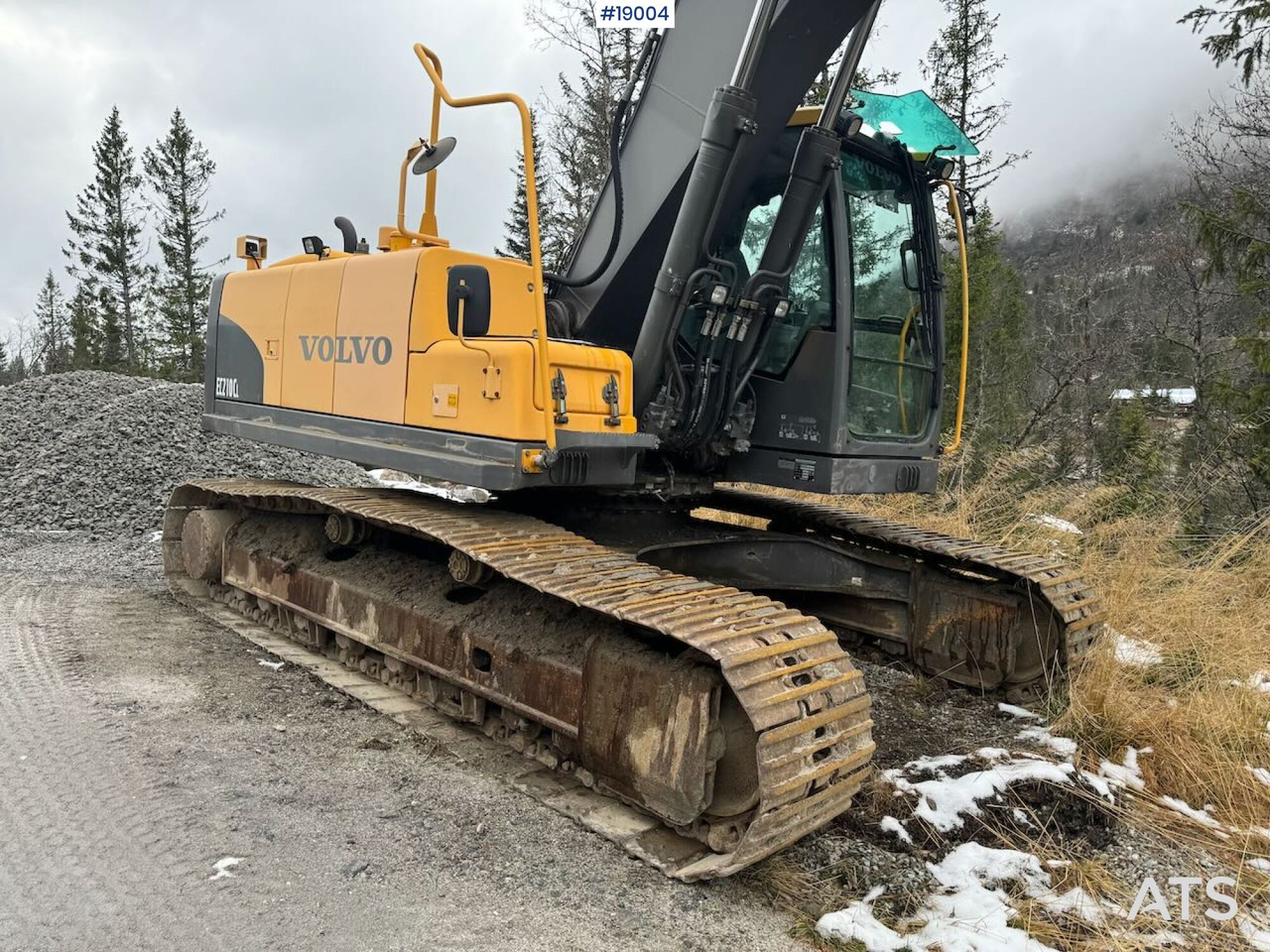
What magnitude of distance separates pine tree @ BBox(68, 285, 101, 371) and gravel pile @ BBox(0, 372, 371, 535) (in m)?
21.3

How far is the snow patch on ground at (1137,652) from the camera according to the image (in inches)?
181

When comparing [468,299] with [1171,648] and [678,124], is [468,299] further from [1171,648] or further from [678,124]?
[1171,648]

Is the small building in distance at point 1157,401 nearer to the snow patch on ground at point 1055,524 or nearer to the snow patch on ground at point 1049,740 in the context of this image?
the snow patch on ground at point 1055,524

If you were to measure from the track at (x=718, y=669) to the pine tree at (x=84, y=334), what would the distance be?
30225 mm

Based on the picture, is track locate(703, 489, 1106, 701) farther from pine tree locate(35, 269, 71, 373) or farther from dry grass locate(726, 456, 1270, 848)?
pine tree locate(35, 269, 71, 373)

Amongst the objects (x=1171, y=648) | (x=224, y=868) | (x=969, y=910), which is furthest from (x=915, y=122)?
(x=224, y=868)

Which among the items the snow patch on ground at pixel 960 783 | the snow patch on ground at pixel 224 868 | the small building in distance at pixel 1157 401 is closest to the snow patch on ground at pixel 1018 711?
the snow patch on ground at pixel 960 783

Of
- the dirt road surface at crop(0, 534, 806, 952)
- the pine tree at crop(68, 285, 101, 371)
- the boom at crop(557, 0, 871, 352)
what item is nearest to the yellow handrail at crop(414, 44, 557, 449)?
the boom at crop(557, 0, 871, 352)

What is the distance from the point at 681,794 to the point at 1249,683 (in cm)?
285

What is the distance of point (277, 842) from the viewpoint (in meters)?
2.79

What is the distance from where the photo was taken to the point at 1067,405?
52.9 ft

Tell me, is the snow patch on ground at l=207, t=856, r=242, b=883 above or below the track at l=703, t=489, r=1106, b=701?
below

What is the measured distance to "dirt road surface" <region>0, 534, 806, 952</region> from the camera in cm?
239

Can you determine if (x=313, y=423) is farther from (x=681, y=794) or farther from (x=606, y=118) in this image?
(x=606, y=118)
